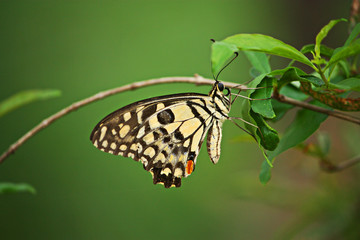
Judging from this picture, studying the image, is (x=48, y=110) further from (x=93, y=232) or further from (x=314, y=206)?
(x=314, y=206)

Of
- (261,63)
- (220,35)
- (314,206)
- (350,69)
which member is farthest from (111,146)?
(220,35)

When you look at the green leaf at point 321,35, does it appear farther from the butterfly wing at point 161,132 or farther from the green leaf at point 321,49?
the butterfly wing at point 161,132

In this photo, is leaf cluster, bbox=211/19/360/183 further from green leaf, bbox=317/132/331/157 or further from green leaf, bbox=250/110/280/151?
green leaf, bbox=317/132/331/157

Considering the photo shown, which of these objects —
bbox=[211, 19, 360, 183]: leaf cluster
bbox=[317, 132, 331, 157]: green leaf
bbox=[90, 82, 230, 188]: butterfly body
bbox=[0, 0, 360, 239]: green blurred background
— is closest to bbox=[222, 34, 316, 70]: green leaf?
bbox=[211, 19, 360, 183]: leaf cluster

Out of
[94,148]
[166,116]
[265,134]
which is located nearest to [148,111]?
[166,116]

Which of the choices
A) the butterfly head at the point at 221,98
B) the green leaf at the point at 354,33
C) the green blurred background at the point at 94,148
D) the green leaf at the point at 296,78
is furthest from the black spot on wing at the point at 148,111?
the green blurred background at the point at 94,148

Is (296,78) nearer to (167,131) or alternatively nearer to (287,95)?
(287,95)
